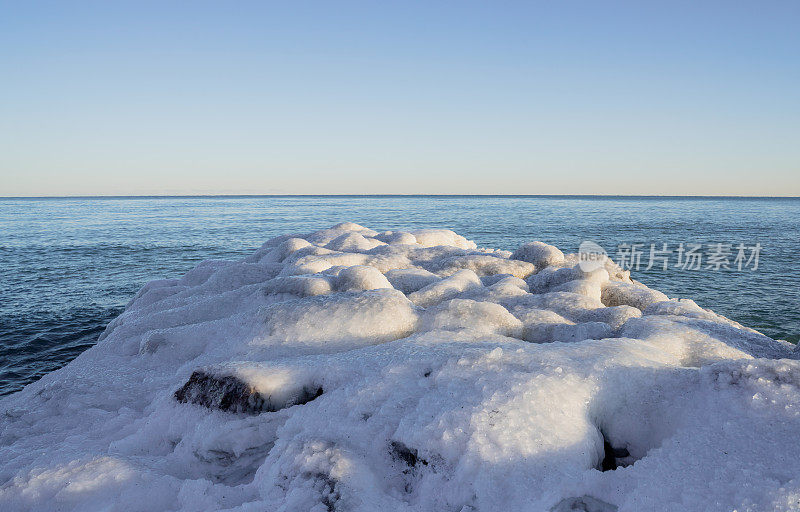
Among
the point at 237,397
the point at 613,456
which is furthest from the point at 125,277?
the point at 613,456

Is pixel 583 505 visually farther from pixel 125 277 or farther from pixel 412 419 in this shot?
pixel 125 277

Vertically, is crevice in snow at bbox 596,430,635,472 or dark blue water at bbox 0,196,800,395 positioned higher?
crevice in snow at bbox 596,430,635,472

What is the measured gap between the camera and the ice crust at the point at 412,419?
9.73ft

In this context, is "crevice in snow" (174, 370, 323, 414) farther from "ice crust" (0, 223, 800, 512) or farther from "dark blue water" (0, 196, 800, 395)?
"dark blue water" (0, 196, 800, 395)

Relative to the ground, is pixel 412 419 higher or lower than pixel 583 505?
higher

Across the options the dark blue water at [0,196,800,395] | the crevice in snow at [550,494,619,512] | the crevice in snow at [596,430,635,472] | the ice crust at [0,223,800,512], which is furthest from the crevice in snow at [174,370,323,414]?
the dark blue water at [0,196,800,395]

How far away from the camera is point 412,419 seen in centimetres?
367

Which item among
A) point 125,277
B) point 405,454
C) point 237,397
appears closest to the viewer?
point 405,454

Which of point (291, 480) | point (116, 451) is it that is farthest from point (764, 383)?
point (116, 451)

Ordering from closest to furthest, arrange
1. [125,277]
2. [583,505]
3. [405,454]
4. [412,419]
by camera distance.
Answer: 1. [583,505]
2. [405,454]
3. [412,419]
4. [125,277]

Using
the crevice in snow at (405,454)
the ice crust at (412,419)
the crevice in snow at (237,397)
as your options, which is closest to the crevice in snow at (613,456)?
the ice crust at (412,419)

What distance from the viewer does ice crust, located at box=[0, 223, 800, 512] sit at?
2965 mm

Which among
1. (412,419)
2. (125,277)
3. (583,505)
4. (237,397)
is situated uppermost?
(412,419)

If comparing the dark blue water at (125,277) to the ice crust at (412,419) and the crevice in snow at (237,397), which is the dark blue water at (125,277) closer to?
the ice crust at (412,419)
